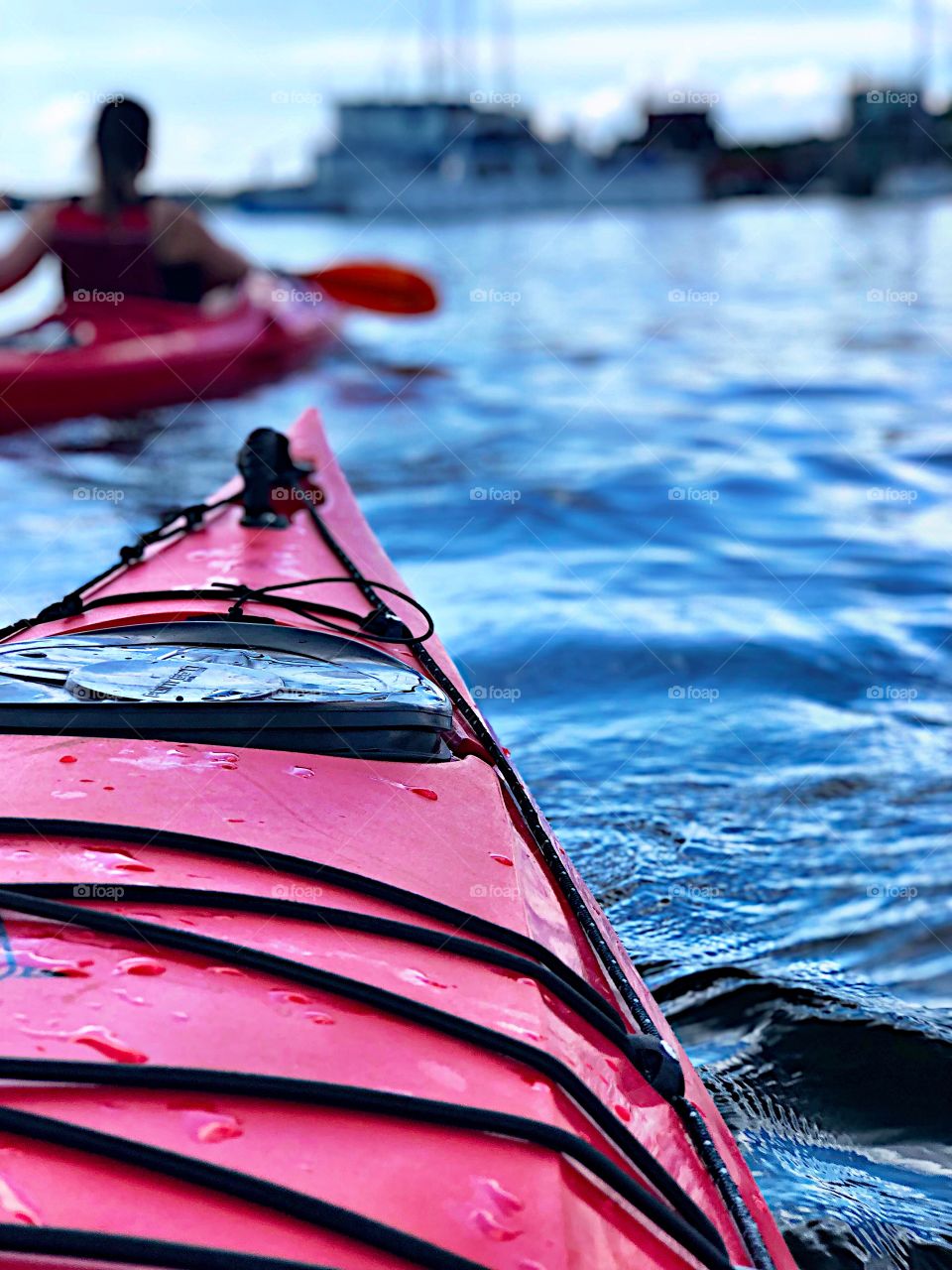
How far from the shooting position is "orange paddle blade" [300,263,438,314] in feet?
19.9

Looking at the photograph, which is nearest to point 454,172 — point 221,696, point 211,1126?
point 221,696

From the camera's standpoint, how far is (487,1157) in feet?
3.20

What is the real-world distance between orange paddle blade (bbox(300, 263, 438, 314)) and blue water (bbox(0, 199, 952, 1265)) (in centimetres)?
77

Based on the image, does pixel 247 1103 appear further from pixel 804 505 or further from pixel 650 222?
pixel 650 222

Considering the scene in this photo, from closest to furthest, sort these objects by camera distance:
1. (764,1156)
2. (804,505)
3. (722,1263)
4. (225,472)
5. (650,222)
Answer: (722,1263) < (764,1156) < (804,505) < (225,472) < (650,222)

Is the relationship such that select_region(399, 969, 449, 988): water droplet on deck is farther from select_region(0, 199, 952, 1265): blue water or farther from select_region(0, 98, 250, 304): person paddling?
select_region(0, 98, 250, 304): person paddling

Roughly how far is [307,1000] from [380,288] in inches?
217

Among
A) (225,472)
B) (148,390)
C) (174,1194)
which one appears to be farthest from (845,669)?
(148,390)

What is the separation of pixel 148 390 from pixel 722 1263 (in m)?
5.45

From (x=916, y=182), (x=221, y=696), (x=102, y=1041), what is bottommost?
(x=102, y=1041)

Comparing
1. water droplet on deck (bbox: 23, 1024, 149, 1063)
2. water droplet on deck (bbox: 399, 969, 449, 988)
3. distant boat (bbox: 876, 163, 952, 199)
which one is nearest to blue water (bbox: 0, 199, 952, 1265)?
water droplet on deck (bbox: 399, 969, 449, 988)

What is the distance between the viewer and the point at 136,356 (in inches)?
225

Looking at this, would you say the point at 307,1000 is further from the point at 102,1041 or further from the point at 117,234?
the point at 117,234

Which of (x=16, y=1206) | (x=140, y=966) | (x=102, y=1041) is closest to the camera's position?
(x=16, y=1206)
